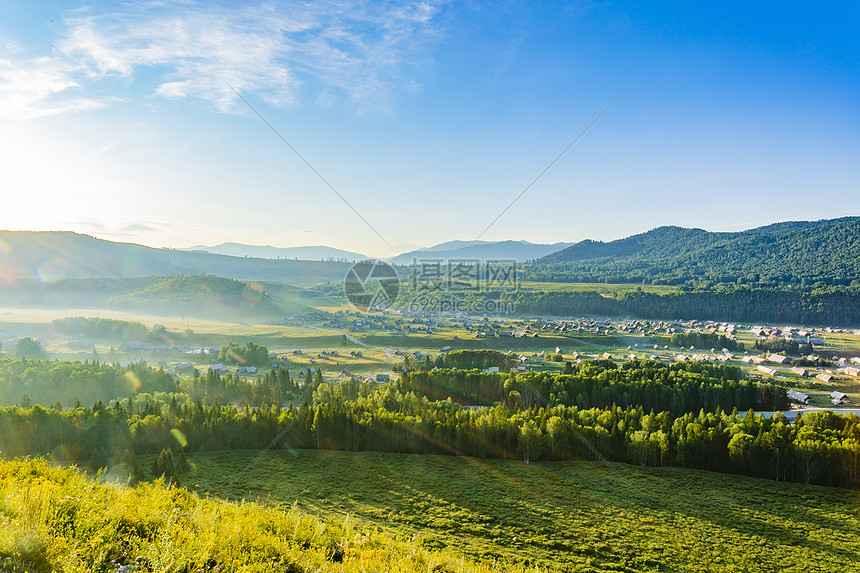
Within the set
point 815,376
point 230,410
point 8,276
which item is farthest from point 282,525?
point 8,276

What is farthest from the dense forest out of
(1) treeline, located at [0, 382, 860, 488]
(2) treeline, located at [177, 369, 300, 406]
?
(2) treeline, located at [177, 369, 300, 406]

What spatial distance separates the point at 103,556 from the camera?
941 cm

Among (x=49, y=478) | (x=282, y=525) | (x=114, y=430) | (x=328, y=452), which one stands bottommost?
(x=328, y=452)

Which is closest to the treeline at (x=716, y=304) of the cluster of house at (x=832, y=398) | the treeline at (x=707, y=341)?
the treeline at (x=707, y=341)

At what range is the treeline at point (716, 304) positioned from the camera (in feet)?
506

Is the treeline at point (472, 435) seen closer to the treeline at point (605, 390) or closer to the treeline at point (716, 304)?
the treeline at point (605, 390)

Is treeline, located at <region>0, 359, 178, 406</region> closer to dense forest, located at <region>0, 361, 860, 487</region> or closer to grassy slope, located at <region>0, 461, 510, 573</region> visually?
dense forest, located at <region>0, 361, 860, 487</region>

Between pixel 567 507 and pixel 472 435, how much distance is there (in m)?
12.7

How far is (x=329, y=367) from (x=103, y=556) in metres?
Answer: 78.1

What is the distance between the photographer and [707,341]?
11338 cm

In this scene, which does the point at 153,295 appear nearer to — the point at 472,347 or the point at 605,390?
the point at 472,347

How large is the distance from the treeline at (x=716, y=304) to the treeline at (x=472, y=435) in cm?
13158

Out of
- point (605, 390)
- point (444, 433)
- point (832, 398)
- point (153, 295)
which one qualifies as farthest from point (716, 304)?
point (153, 295)

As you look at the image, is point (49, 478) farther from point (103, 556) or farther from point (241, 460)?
point (241, 460)
